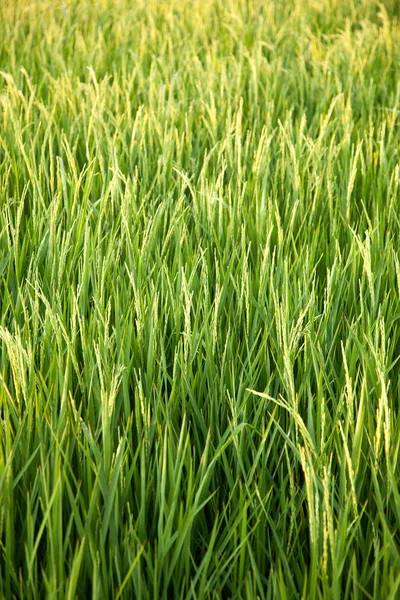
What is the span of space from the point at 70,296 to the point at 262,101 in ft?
5.00

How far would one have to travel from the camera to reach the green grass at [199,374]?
800 millimetres

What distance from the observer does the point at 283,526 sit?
859mm

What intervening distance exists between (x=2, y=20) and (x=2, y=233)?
245cm

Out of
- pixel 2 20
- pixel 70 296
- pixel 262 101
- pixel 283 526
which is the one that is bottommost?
pixel 283 526

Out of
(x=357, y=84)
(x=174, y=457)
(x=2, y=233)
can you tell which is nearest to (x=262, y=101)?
(x=357, y=84)

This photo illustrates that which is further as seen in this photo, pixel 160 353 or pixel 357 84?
pixel 357 84

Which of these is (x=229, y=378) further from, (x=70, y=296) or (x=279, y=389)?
(x=70, y=296)

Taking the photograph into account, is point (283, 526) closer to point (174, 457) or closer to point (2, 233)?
point (174, 457)

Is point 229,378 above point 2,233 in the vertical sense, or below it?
below

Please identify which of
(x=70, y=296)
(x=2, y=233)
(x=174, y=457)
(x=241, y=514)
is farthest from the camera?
(x=2, y=233)

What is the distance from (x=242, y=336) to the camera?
1.25m

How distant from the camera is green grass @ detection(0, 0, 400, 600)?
80cm

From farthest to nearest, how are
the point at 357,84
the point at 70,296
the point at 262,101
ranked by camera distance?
Answer: the point at 357,84, the point at 262,101, the point at 70,296

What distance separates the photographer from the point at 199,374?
106 cm
